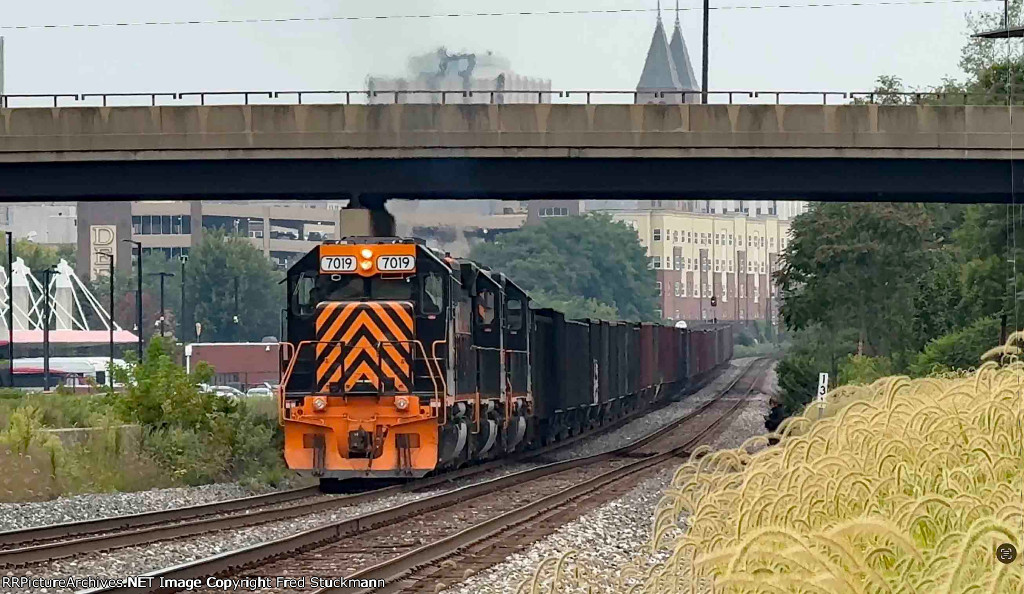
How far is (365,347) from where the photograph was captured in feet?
72.4

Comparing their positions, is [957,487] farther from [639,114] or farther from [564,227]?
[564,227]

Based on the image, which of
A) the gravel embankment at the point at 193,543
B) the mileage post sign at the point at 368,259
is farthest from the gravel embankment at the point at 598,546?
the mileage post sign at the point at 368,259

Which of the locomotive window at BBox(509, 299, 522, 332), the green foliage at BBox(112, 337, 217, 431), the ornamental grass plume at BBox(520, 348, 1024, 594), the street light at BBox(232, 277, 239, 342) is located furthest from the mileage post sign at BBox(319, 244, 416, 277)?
the street light at BBox(232, 277, 239, 342)

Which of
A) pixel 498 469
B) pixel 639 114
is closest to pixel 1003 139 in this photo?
pixel 639 114

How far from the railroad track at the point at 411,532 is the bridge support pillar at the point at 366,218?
953 cm

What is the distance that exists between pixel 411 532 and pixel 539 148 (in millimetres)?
17656

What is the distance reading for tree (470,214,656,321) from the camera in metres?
86.4

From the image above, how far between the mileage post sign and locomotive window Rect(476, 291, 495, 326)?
9.26 feet

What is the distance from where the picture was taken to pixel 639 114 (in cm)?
3319

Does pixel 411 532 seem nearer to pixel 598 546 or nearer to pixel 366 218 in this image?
pixel 598 546

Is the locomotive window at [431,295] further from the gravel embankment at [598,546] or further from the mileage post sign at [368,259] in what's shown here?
the gravel embankment at [598,546]

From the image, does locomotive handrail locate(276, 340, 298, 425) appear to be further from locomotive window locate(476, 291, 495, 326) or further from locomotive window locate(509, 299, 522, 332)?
locomotive window locate(509, 299, 522, 332)

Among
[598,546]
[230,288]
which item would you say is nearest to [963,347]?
[598,546]

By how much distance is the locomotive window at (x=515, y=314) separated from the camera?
90.6 feet
